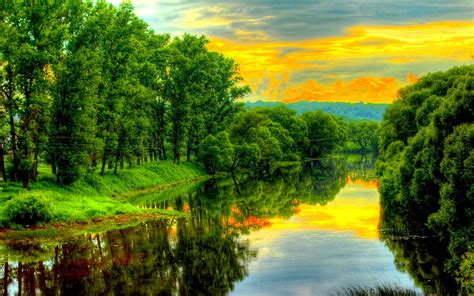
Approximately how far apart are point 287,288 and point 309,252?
8.56 meters

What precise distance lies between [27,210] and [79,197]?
44.2 ft

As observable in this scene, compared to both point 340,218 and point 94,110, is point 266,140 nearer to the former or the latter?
point 94,110

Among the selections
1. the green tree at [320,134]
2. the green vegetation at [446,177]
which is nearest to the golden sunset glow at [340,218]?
the green vegetation at [446,177]

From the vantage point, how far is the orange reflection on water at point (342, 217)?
1772 inches

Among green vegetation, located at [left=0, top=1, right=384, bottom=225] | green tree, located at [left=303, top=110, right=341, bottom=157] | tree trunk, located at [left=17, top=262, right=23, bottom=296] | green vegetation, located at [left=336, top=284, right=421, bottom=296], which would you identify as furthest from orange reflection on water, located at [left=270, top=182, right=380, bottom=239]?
Answer: green tree, located at [left=303, top=110, right=341, bottom=157]

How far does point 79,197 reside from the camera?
5378cm

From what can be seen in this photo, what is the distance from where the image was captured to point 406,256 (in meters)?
34.6

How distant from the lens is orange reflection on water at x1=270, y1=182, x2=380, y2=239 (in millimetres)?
45000

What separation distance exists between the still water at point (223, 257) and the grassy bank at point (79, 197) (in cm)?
427

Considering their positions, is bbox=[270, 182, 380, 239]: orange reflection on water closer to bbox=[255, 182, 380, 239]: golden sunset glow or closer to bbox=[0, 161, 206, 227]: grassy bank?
bbox=[255, 182, 380, 239]: golden sunset glow

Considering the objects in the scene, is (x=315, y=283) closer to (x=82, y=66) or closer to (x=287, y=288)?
(x=287, y=288)

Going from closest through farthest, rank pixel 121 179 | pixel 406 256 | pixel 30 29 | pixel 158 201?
pixel 406 256 → pixel 30 29 → pixel 158 201 → pixel 121 179

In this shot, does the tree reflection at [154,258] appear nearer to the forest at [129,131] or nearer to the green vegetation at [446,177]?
the forest at [129,131]

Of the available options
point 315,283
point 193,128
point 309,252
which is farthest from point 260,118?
point 315,283
